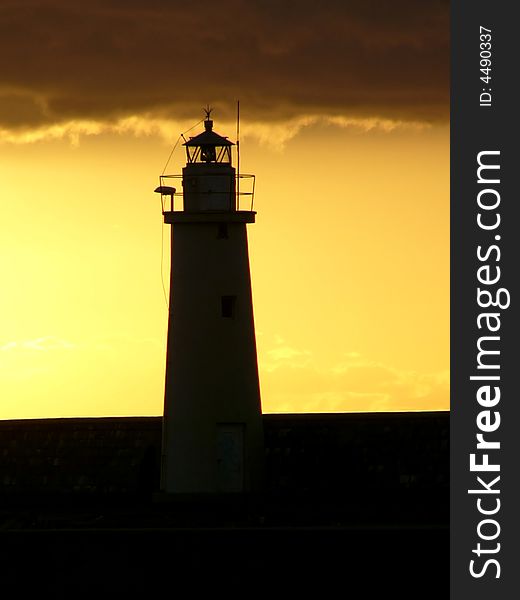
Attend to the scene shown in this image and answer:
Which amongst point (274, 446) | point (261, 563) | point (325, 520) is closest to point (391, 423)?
point (274, 446)

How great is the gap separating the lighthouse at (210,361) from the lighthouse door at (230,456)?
0.02m

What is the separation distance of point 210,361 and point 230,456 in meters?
1.70

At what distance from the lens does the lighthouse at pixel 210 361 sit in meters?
38.5

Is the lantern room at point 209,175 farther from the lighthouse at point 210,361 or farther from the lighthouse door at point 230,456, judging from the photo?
the lighthouse door at point 230,456

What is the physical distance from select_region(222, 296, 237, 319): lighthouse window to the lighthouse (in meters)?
0.02

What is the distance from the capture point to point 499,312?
2862 centimetres

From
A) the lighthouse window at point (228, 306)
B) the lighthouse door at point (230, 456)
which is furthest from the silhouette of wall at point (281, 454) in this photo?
the lighthouse window at point (228, 306)

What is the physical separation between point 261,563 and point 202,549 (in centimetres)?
80

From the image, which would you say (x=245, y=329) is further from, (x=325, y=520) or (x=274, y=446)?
(x=325, y=520)

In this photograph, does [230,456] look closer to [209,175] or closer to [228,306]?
[228,306]

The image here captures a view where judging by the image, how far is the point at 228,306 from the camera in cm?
3862

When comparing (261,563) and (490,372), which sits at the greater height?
(490,372)

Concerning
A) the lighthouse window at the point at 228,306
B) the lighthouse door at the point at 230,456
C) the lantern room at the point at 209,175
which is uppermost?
the lantern room at the point at 209,175

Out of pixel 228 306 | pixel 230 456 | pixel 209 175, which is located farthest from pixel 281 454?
pixel 209 175
